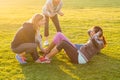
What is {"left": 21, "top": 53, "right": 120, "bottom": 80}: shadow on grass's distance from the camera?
845 centimetres

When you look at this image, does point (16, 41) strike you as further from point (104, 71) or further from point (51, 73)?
point (104, 71)

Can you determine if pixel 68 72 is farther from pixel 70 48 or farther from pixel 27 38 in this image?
pixel 27 38

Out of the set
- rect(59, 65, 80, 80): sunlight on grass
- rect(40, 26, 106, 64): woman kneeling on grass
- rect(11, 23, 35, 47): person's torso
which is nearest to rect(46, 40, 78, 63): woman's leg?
rect(40, 26, 106, 64): woman kneeling on grass

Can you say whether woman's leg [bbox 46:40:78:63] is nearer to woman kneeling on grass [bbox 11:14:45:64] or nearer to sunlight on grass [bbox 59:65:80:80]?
sunlight on grass [bbox 59:65:80:80]

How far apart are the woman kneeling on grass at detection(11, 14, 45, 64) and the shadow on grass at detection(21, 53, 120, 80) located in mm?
413

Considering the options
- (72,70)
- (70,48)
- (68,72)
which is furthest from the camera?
(70,48)

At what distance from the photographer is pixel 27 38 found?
30.9 feet

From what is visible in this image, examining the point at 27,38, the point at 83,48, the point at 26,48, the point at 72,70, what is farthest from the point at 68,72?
the point at 27,38

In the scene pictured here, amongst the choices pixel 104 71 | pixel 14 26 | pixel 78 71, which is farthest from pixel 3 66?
pixel 14 26

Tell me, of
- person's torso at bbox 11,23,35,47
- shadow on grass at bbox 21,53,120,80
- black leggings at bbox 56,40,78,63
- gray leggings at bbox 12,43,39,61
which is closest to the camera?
shadow on grass at bbox 21,53,120,80

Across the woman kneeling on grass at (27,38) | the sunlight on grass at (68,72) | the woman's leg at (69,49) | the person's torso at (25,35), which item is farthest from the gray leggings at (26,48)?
the sunlight on grass at (68,72)

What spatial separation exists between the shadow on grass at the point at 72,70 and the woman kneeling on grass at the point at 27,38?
413 mm

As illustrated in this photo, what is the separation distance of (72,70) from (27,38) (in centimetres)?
167

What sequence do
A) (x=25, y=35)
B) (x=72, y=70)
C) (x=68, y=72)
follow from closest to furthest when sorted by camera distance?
(x=68, y=72) → (x=72, y=70) → (x=25, y=35)
